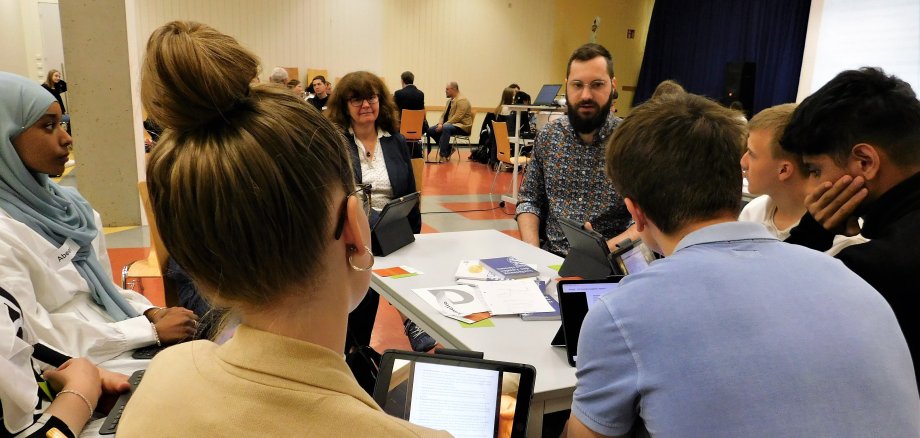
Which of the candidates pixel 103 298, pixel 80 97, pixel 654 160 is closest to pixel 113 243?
pixel 80 97

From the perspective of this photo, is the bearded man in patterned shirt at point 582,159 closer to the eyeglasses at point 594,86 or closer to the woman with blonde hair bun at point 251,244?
the eyeglasses at point 594,86

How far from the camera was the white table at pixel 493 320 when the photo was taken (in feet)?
4.37

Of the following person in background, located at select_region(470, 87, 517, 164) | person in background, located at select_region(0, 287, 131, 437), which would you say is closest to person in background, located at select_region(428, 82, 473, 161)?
person in background, located at select_region(470, 87, 517, 164)

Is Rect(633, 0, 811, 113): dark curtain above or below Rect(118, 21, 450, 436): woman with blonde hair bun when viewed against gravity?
above

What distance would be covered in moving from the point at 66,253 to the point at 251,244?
1.57 metres

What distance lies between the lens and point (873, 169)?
4.34 ft

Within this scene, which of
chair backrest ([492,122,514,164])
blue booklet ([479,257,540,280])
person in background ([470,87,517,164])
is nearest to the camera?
blue booklet ([479,257,540,280])

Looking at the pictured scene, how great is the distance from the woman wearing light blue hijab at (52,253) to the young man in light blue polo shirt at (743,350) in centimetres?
148

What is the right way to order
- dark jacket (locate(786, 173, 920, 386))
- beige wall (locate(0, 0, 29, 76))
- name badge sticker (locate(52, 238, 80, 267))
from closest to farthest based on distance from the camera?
dark jacket (locate(786, 173, 920, 386)) → name badge sticker (locate(52, 238, 80, 267)) → beige wall (locate(0, 0, 29, 76))

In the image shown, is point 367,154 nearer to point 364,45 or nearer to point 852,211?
point 852,211

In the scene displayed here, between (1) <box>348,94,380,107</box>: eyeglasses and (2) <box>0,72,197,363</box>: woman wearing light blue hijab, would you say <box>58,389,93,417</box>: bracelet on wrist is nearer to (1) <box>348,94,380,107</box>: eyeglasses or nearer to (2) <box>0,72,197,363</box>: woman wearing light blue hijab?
(2) <box>0,72,197,363</box>: woman wearing light blue hijab

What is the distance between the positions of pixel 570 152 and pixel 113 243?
3754mm

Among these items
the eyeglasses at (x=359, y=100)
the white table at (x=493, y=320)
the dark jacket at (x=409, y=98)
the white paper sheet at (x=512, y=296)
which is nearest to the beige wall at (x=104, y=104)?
the eyeglasses at (x=359, y=100)

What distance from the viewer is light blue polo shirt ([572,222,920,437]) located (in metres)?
0.86
